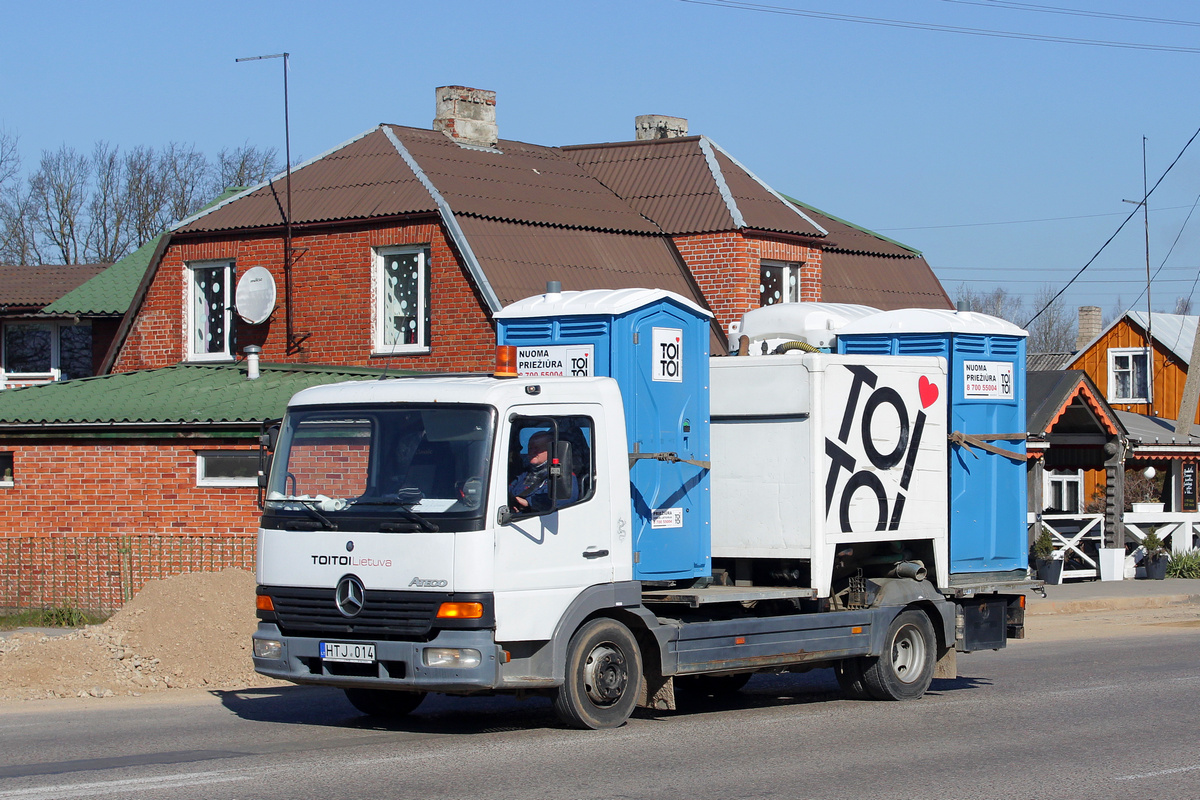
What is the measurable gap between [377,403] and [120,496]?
11.1 meters

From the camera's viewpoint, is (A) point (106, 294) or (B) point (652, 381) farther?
(A) point (106, 294)

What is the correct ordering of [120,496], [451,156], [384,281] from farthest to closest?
[451,156] → [384,281] → [120,496]

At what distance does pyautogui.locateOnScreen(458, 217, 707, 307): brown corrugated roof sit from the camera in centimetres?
2300

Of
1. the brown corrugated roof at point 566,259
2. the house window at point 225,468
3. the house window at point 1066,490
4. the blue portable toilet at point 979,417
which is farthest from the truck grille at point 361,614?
the house window at point 1066,490

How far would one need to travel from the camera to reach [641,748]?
32.2 feet

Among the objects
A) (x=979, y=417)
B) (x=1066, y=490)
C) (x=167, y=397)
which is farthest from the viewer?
(x=1066, y=490)

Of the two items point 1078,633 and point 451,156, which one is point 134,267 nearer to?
point 451,156

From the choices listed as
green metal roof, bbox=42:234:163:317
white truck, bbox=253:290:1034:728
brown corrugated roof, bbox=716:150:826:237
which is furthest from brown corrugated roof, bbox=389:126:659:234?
white truck, bbox=253:290:1034:728

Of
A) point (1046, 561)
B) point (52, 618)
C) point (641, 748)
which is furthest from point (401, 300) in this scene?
point (641, 748)

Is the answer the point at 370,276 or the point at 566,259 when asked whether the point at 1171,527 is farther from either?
the point at 370,276

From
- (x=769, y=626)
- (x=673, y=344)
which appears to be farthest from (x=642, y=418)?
(x=769, y=626)

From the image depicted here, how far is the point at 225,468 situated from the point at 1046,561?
49.3 ft

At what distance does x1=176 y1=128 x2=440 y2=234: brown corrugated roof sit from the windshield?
13.2m

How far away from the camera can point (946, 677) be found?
1346cm
